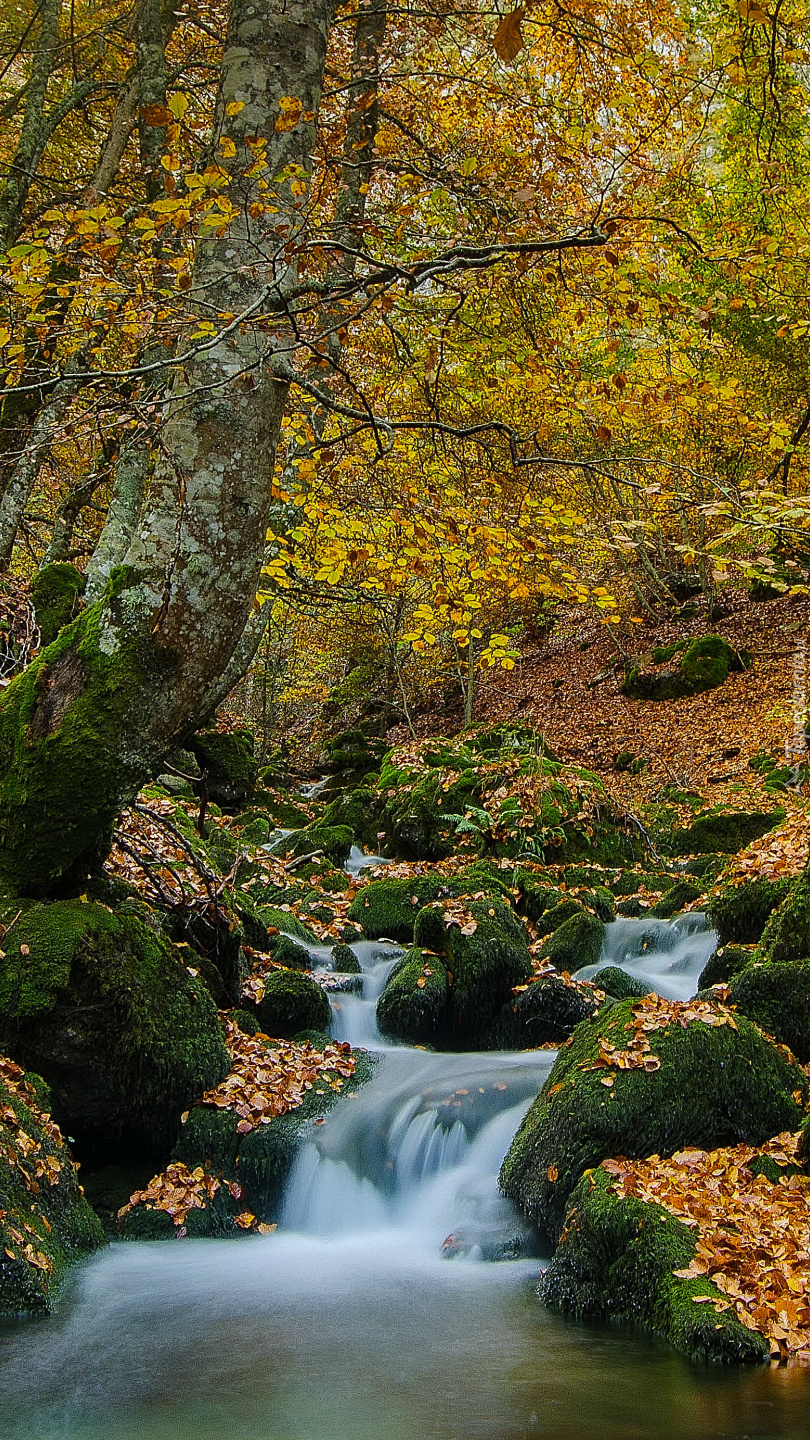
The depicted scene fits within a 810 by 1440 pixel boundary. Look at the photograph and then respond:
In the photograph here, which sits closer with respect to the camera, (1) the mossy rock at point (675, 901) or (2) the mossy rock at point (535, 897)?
(1) the mossy rock at point (675, 901)

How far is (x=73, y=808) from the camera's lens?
4.91 m

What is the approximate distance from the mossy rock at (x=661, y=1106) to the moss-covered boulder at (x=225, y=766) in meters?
10.3

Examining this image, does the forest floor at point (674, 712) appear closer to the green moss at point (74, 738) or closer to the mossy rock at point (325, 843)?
the mossy rock at point (325, 843)

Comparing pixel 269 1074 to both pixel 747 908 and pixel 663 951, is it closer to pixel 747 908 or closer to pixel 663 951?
pixel 747 908

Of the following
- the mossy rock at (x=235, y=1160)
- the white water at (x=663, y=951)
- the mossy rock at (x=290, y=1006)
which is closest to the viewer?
the mossy rock at (x=235, y=1160)

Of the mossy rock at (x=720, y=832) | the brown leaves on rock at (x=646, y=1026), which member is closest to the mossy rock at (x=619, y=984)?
the brown leaves on rock at (x=646, y=1026)

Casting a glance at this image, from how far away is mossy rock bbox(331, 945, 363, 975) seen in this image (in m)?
8.82

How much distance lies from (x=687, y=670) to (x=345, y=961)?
454 inches

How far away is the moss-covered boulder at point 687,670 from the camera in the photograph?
703 inches

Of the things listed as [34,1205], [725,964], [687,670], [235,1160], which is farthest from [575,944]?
[687,670]

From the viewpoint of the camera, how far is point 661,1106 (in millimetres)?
4934

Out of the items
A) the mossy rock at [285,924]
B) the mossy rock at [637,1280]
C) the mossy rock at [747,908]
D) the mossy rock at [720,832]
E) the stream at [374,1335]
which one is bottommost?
the stream at [374,1335]

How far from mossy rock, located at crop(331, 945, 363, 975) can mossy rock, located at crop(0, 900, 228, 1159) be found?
2913 mm

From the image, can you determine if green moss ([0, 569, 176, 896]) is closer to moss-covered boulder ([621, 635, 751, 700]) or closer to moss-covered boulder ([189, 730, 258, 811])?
moss-covered boulder ([189, 730, 258, 811])
